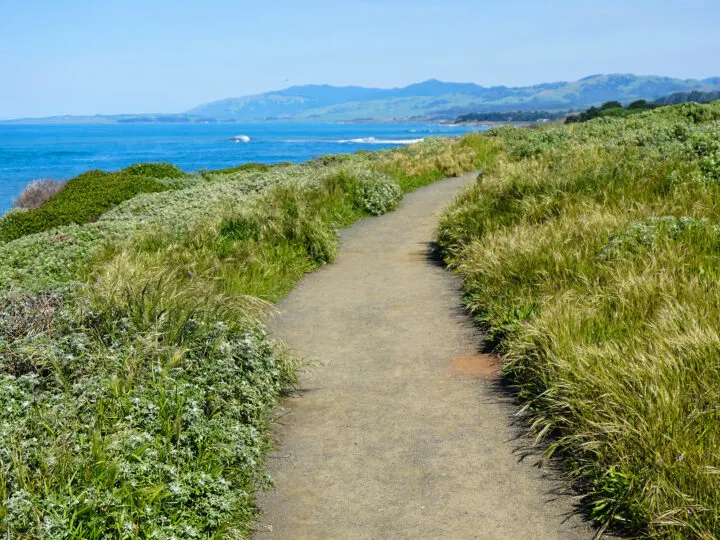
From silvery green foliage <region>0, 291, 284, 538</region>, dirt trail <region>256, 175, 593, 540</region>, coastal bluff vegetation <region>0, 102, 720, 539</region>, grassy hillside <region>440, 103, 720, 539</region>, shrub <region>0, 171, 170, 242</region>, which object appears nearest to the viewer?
silvery green foliage <region>0, 291, 284, 538</region>

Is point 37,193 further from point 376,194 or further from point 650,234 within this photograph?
point 650,234

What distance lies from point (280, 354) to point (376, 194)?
10.2 metres

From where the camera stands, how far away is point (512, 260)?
9062 mm

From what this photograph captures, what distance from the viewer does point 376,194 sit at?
16703 mm

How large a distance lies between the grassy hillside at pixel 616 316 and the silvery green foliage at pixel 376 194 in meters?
3.00

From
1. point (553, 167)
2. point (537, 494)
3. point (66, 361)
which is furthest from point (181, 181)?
point (537, 494)

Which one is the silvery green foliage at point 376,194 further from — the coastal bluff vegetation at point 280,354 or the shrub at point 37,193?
the shrub at point 37,193

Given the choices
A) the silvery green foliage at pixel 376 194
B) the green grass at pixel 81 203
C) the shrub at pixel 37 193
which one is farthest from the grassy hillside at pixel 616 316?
the shrub at pixel 37 193

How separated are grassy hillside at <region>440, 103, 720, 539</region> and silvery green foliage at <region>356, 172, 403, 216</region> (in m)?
3.00

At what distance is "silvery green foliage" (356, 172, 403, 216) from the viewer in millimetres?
16422

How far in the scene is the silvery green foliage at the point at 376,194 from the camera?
647 inches

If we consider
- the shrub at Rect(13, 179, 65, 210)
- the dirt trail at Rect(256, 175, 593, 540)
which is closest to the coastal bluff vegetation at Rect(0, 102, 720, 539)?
the dirt trail at Rect(256, 175, 593, 540)

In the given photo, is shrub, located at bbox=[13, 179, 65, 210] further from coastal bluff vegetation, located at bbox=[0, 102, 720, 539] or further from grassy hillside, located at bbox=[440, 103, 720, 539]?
grassy hillside, located at bbox=[440, 103, 720, 539]

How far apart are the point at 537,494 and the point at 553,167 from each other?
457 inches
